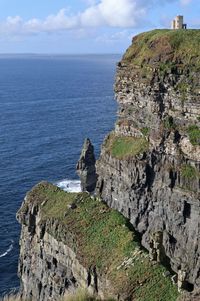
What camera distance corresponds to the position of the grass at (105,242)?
139 feet

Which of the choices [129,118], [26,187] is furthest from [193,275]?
[26,187]

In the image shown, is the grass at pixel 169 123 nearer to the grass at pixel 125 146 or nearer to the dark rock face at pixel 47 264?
the grass at pixel 125 146

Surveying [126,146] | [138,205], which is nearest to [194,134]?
[126,146]

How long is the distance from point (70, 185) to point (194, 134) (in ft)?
184

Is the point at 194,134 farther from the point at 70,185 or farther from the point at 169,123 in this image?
the point at 70,185

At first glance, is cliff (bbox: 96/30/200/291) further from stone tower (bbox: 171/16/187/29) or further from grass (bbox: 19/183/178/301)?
grass (bbox: 19/183/178/301)

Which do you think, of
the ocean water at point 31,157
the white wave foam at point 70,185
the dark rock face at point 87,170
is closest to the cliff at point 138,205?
the ocean water at point 31,157

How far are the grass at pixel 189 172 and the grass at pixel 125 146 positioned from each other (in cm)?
831

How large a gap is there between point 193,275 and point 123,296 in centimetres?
3080

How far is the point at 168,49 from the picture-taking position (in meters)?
83.4

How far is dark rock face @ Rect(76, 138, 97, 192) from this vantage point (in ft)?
398

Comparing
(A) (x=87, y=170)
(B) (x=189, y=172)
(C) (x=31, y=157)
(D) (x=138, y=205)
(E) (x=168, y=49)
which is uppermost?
(E) (x=168, y=49)

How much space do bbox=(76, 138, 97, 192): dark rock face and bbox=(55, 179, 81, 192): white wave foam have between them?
2904 mm

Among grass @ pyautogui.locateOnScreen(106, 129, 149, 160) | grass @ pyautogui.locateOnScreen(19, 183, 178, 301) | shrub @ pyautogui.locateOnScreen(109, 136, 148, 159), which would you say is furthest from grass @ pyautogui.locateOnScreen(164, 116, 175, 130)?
grass @ pyautogui.locateOnScreen(19, 183, 178, 301)
